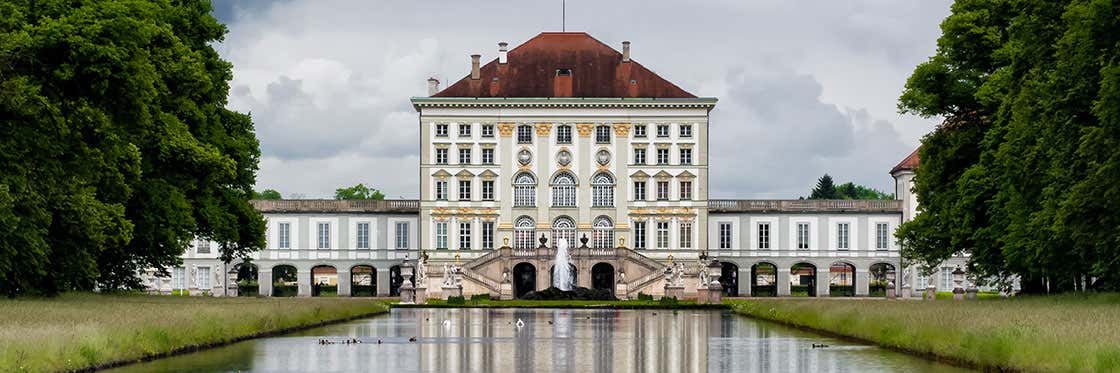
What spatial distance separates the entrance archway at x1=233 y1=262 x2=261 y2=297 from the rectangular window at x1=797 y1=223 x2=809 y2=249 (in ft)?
94.5

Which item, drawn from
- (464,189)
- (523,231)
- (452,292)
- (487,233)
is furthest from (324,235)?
(452,292)

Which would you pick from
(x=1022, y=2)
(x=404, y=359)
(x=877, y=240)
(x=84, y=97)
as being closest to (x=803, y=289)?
(x=877, y=240)

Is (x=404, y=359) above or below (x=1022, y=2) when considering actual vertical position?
below

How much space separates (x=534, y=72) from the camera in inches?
3460

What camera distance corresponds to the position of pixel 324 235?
299 feet

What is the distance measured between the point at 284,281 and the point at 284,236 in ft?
76.0

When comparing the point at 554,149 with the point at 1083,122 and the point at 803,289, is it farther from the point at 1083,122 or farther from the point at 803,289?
the point at 1083,122

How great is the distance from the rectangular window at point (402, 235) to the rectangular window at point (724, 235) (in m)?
16.8

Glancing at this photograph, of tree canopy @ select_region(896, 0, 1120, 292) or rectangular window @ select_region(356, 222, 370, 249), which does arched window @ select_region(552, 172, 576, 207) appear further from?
tree canopy @ select_region(896, 0, 1120, 292)

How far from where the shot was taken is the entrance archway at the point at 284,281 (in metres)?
91.5

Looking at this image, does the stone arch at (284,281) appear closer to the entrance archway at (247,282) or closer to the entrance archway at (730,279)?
the entrance archway at (247,282)

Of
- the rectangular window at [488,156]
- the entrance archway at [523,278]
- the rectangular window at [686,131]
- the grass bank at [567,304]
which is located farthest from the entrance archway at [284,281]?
the grass bank at [567,304]

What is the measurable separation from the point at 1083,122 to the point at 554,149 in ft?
183

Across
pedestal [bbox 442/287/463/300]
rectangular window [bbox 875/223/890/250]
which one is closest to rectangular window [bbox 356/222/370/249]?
pedestal [bbox 442/287/463/300]
